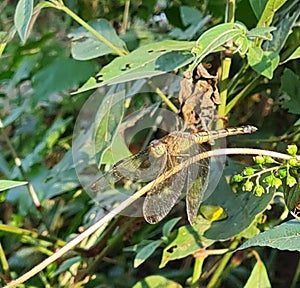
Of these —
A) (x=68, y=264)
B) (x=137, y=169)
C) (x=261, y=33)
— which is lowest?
(x=68, y=264)

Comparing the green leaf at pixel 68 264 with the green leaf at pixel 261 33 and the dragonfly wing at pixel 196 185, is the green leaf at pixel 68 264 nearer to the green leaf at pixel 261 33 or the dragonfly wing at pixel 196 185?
the dragonfly wing at pixel 196 185

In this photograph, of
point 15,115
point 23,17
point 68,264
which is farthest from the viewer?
point 15,115

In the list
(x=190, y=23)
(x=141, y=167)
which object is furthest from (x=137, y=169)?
(x=190, y=23)

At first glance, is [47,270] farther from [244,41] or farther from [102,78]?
[244,41]

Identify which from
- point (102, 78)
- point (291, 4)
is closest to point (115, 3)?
point (291, 4)

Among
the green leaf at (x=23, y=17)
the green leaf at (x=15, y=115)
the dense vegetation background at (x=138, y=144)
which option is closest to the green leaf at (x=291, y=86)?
the dense vegetation background at (x=138, y=144)

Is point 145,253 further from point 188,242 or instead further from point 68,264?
point 68,264

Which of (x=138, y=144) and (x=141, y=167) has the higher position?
(x=141, y=167)

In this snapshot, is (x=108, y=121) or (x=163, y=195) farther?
(x=108, y=121)
